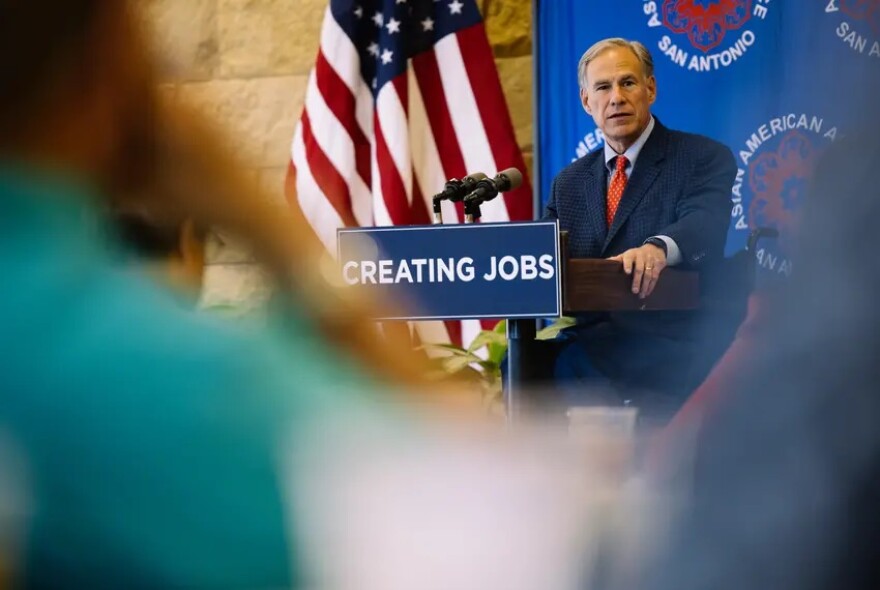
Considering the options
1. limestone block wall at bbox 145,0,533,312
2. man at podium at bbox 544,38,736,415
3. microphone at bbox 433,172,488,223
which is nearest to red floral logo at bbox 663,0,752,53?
man at podium at bbox 544,38,736,415

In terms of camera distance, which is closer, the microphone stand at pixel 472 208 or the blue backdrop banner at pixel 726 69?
the microphone stand at pixel 472 208

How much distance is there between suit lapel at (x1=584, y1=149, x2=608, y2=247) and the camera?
11.9ft

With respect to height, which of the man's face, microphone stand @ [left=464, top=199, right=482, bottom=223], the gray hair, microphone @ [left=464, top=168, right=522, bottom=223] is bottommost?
microphone stand @ [left=464, top=199, right=482, bottom=223]

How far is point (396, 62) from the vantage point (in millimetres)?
4293

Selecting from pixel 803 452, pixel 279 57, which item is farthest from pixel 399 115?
pixel 803 452

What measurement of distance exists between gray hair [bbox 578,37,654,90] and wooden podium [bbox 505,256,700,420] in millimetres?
983

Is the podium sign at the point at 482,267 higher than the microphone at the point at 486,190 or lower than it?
lower

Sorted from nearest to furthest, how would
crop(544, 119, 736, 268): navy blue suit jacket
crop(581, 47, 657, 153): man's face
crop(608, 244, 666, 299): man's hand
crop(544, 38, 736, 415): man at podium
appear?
crop(608, 244, 666, 299): man's hand → crop(544, 38, 736, 415): man at podium → crop(544, 119, 736, 268): navy blue suit jacket → crop(581, 47, 657, 153): man's face

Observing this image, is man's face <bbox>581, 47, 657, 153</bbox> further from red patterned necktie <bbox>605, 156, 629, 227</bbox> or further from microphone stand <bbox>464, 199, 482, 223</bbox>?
microphone stand <bbox>464, 199, 482, 223</bbox>

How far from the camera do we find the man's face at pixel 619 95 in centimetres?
380

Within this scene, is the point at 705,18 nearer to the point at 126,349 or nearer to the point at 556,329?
the point at 556,329

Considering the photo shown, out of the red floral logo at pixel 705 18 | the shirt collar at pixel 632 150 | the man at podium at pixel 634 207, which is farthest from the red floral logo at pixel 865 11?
the shirt collar at pixel 632 150

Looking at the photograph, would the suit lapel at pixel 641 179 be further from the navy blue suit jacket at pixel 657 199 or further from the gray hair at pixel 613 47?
the gray hair at pixel 613 47

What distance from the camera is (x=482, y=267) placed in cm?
271
